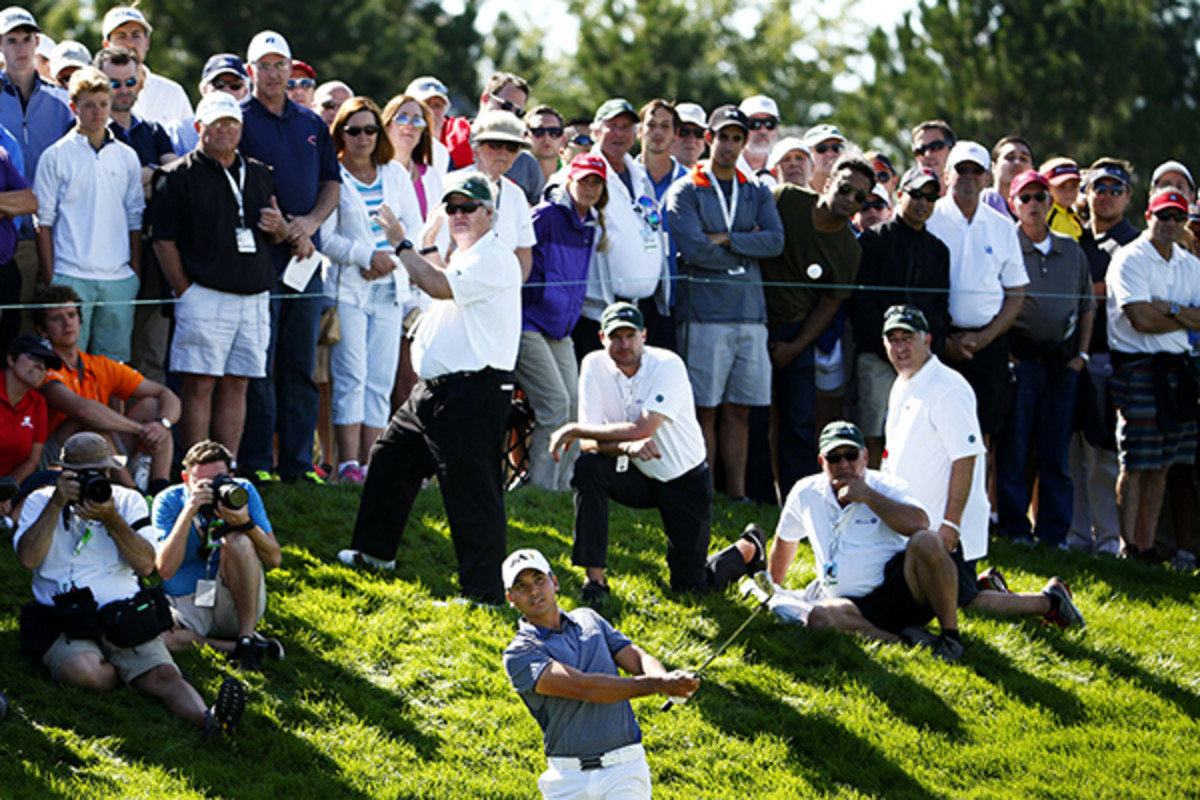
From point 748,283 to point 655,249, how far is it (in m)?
0.70

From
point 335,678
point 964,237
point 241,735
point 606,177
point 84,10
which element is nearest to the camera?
point 241,735

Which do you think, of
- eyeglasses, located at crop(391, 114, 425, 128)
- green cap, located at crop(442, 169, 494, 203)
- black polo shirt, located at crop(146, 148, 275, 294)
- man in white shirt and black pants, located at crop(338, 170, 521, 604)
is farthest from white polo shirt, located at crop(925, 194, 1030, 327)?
black polo shirt, located at crop(146, 148, 275, 294)

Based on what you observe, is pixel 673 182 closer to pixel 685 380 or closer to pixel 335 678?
pixel 685 380

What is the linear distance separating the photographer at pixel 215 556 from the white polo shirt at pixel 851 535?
9.31 feet

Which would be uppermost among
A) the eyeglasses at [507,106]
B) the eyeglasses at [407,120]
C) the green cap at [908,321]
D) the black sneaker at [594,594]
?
the eyeglasses at [507,106]

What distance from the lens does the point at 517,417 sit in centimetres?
1056

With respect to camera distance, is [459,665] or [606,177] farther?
[606,177]

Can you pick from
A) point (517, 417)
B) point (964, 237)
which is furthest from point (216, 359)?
point (964, 237)

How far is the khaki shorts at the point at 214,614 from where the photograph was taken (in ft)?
24.6

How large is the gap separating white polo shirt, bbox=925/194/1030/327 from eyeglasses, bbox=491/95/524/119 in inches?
127

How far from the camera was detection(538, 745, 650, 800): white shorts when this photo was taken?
5867 millimetres

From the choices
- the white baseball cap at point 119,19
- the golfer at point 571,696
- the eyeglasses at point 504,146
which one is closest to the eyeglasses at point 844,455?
the golfer at point 571,696

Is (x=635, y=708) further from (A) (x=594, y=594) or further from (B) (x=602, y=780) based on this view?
(B) (x=602, y=780)

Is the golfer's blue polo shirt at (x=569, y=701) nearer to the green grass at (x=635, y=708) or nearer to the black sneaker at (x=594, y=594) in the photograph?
the green grass at (x=635, y=708)
